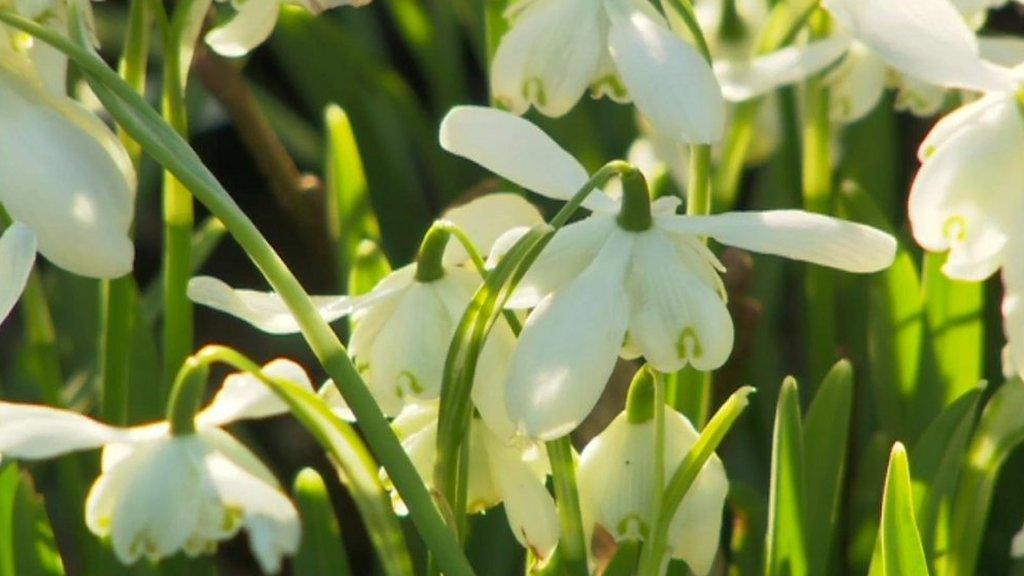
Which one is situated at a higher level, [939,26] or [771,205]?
[939,26]

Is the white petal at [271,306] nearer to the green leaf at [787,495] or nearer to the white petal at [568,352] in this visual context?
the white petal at [568,352]

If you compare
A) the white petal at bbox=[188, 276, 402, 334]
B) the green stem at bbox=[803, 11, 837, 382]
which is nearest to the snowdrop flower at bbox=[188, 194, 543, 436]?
the white petal at bbox=[188, 276, 402, 334]

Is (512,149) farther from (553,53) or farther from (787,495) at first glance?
(787,495)

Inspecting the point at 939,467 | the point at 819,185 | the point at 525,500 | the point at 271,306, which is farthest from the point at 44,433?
the point at 819,185

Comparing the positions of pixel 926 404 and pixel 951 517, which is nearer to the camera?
pixel 951 517

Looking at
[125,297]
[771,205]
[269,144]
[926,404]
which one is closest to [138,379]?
[125,297]

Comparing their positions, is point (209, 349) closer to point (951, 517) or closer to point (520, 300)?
point (520, 300)

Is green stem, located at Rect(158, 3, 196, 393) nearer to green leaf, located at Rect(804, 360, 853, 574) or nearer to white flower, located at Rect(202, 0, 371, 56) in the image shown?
white flower, located at Rect(202, 0, 371, 56)
